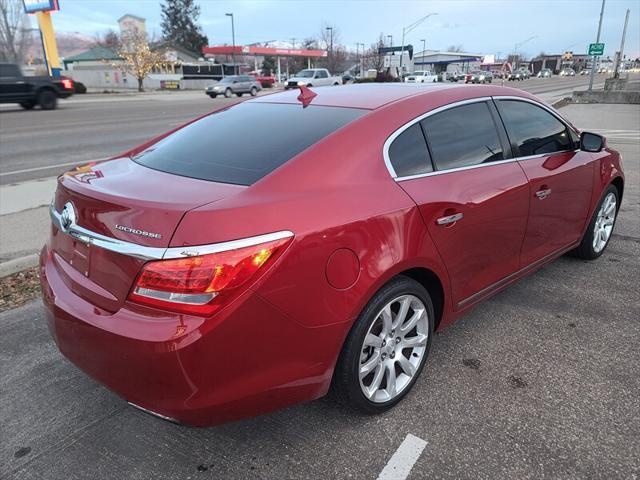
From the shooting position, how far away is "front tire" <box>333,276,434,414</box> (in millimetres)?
2357

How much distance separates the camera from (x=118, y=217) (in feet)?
6.85

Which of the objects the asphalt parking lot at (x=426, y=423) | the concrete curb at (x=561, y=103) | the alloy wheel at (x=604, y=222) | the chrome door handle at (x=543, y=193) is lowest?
the concrete curb at (x=561, y=103)

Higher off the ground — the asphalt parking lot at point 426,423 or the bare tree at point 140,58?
the bare tree at point 140,58

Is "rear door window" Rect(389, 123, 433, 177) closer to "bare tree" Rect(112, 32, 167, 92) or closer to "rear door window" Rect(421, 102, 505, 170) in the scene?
"rear door window" Rect(421, 102, 505, 170)

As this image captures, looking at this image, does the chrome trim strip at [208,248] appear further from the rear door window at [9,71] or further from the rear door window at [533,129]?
the rear door window at [9,71]

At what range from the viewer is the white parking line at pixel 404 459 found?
224 cm

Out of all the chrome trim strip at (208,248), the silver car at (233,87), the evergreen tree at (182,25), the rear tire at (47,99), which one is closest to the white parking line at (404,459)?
the chrome trim strip at (208,248)

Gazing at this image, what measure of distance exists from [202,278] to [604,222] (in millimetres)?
4111

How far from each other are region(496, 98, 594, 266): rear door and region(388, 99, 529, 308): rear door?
15cm

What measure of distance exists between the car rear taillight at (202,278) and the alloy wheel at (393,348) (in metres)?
0.76

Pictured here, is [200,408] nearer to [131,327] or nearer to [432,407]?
[131,327]

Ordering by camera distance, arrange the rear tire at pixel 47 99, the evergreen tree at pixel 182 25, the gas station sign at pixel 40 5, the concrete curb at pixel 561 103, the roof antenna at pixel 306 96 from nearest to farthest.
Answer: the roof antenna at pixel 306 96, the rear tire at pixel 47 99, the concrete curb at pixel 561 103, the gas station sign at pixel 40 5, the evergreen tree at pixel 182 25

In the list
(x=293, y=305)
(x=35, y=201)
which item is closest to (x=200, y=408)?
(x=293, y=305)

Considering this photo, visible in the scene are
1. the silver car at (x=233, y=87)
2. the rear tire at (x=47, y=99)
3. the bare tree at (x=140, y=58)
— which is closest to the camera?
the rear tire at (x=47, y=99)
